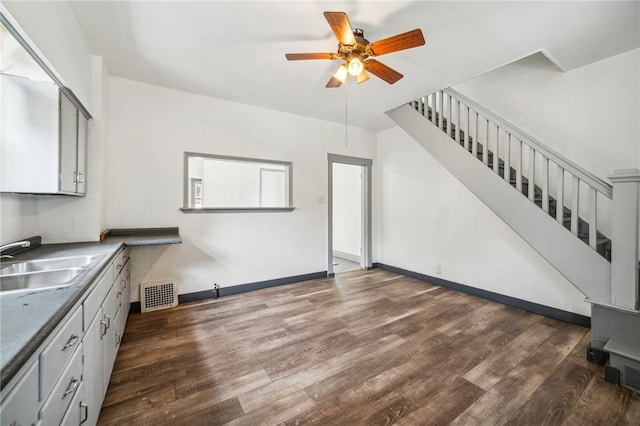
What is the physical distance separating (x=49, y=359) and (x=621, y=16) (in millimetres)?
4104

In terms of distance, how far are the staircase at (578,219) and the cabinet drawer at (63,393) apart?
3.21 meters

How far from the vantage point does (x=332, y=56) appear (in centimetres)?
223

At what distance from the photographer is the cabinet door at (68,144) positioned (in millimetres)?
1993

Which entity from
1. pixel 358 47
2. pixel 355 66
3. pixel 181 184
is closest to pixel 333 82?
pixel 355 66

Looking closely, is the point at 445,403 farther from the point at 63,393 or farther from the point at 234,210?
the point at 234,210

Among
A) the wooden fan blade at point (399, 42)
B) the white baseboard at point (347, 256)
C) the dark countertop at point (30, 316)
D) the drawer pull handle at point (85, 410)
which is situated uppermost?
the wooden fan blade at point (399, 42)

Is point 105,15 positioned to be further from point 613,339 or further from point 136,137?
point 613,339

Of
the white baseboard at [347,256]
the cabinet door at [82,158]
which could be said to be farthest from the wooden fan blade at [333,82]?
the white baseboard at [347,256]

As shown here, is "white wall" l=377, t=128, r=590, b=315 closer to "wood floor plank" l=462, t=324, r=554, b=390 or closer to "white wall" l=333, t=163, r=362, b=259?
"wood floor plank" l=462, t=324, r=554, b=390

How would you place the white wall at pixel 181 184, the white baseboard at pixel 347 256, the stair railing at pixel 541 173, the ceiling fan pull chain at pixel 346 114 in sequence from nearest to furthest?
the stair railing at pixel 541 173 → the white wall at pixel 181 184 → the ceiling fan pull chain at pixel 346 114 → the white baseboard at pixel 347 256

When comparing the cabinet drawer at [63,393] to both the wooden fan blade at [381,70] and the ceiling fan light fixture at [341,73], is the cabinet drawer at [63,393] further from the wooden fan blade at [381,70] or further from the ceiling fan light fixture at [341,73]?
the wooden fan blade at [381,70]

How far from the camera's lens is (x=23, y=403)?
0.69 m

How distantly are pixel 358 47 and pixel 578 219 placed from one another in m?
2.88

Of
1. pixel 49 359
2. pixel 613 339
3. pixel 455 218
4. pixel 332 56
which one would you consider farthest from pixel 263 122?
pixel 613 339
